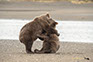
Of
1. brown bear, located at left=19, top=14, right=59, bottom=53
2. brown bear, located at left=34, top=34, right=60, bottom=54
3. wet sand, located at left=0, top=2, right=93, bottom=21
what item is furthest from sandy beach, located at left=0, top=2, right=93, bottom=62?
brown bear, located at left=19, top=14, right=59, bottom=53

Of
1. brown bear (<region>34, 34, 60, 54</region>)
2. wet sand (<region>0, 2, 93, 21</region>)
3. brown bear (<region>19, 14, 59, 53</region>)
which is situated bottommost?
wet sand (<region>0, 2, 93, 21</region>)

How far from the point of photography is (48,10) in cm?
2414

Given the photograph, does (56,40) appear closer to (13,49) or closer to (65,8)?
(13,49)

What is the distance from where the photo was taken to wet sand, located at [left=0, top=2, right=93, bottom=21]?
2150cm

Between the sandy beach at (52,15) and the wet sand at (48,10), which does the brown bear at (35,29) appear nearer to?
the sandy beach at (52,15)

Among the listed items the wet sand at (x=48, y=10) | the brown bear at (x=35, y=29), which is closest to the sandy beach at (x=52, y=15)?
the wet sand at (x=48, y=10)

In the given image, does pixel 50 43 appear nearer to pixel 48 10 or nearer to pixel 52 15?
pixel 52 15

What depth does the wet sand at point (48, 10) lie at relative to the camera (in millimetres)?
21500

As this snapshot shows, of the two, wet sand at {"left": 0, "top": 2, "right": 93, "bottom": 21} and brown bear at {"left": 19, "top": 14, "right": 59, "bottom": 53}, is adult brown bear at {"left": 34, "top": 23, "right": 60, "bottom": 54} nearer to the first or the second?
brown bear at {"left": 19, "top": 14, "right": 59, "bottom": 53}

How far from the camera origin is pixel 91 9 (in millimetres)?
24828

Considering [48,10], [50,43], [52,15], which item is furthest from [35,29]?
[48,10]

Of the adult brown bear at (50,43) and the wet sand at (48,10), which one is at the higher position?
the adult brown bear at (50,43)

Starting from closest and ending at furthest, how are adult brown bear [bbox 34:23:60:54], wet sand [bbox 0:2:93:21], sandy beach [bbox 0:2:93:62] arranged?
sandy beach [bbox 0:2:93:62] < adult brown bear [bbox 34:23:60:54] < wet sand [bbox 0:2:93:21]

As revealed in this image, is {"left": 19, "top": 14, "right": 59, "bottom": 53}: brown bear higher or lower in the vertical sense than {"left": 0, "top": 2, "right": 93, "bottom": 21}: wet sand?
higher
